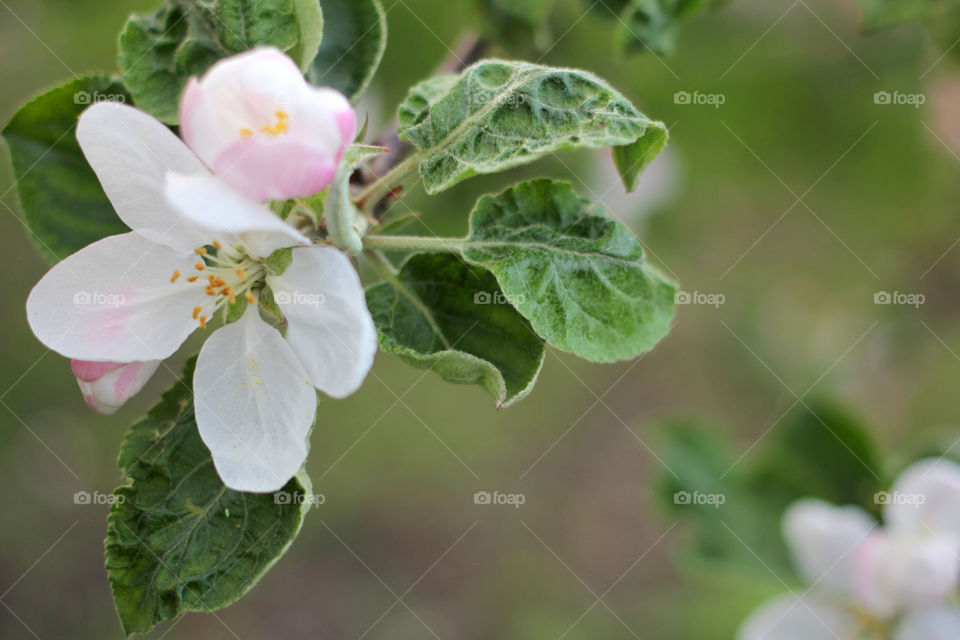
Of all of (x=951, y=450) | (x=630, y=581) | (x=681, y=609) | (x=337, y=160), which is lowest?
(x=630, y=581)

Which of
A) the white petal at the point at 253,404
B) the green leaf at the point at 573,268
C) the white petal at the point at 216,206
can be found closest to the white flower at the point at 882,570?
the green leaf at the point at 573,268

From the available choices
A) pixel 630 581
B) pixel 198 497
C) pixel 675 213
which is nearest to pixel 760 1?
pixel 675 213

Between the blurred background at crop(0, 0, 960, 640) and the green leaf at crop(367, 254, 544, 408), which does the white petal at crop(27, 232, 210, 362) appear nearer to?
the green leaf at crop(367, 254, 544, 408)

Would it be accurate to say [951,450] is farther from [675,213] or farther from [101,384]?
[101,384]

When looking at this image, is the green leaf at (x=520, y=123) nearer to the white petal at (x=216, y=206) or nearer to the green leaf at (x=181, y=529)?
the white petal at (x=216, y=206)

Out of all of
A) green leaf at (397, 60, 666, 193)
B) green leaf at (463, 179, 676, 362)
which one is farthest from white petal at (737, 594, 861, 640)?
green leaf at (397, 60, 666, 193)
